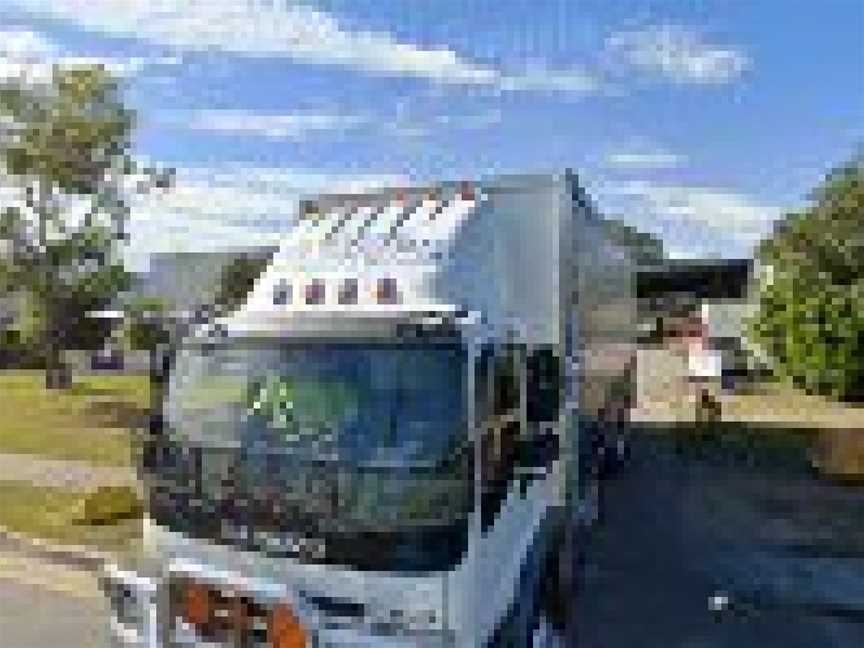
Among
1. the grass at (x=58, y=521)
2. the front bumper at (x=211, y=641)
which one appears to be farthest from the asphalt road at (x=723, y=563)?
the grass at (x=58, y=521)

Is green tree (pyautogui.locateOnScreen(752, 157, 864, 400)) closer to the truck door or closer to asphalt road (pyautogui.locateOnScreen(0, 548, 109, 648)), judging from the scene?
the truck door

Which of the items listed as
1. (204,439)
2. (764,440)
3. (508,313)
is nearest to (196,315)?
(204,439)

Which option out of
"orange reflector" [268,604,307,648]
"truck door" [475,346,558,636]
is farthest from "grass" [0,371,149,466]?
"orange reflector" [268,604,307,648]

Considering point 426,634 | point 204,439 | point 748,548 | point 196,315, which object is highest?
point 196,315

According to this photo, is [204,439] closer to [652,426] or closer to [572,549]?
[572,549]

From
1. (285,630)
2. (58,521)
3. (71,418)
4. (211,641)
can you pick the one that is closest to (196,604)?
(211,641)

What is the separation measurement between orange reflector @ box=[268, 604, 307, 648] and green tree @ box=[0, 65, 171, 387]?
15737 mm

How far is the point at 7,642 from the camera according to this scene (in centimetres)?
711

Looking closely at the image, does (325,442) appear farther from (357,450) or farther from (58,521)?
(58,521)

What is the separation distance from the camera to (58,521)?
1036 cm

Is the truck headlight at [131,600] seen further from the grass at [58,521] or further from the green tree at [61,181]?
the green tree at [61,181]

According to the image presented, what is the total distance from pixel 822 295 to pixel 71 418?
1717cm

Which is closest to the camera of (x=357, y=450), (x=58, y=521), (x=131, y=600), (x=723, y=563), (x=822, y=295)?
(x=357, y=450)

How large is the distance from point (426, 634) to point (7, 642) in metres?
4.08
